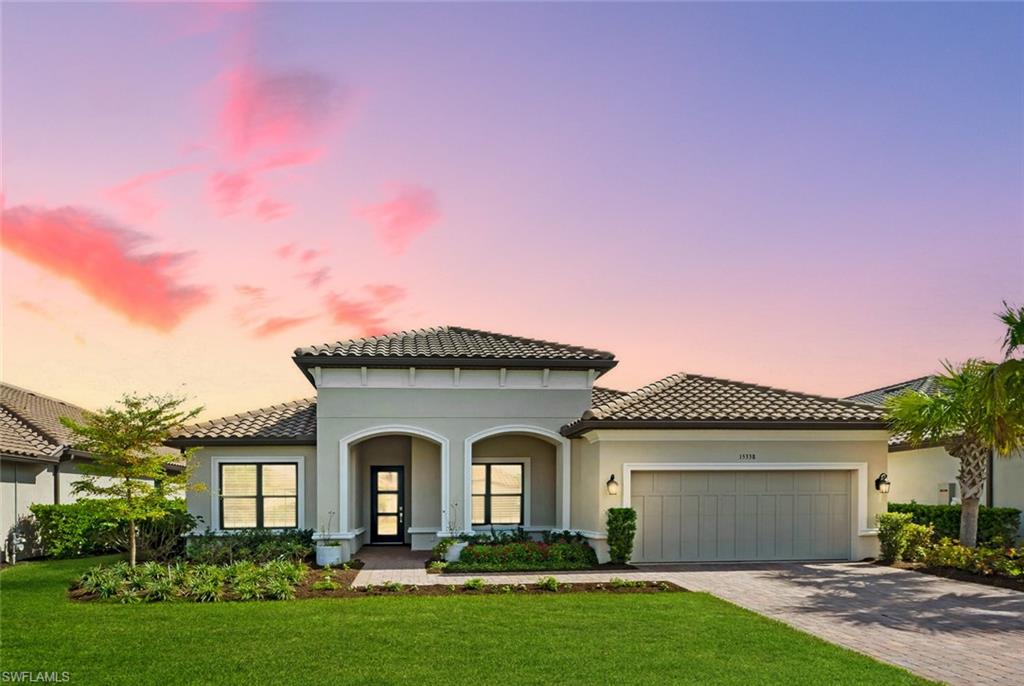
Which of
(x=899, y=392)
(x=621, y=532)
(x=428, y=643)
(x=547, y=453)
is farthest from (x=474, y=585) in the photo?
(x=899, y=392)

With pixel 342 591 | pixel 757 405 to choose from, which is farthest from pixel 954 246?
pixel 342 591

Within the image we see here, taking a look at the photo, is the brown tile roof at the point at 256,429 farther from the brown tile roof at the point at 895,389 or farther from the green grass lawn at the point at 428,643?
the brown tile roof at the point at 895,389

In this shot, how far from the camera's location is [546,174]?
17.4 metres

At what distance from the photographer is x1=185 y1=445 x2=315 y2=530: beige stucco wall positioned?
2022cm

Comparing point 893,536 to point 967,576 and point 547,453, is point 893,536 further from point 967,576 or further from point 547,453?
point 547,453

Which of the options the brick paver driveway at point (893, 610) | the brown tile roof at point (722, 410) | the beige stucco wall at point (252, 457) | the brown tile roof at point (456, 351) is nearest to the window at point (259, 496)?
the beige stucco wall at point (252, 457)

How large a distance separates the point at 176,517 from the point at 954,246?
18865 millimetres

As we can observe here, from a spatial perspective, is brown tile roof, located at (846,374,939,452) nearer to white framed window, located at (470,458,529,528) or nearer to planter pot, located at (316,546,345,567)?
white framed window, located at (470,458,529,528)

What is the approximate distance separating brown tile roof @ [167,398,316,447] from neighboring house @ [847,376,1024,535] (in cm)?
1432

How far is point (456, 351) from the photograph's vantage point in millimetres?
19531

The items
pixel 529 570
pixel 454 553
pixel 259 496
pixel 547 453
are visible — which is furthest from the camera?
pixel 547 453

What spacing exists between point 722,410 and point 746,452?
3.34 ft

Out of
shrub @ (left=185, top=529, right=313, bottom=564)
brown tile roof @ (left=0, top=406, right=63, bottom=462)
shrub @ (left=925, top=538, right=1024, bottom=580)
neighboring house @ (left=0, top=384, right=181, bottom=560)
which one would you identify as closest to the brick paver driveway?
shrub @ (left=925, top=538, right=1024, bottom=580)

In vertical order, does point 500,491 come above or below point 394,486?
above
